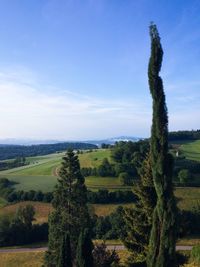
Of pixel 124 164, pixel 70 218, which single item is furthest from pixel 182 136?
pixel 70 218

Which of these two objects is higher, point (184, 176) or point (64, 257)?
point (184, 176)

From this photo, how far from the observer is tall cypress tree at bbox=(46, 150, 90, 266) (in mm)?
40594

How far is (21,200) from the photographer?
9031cm

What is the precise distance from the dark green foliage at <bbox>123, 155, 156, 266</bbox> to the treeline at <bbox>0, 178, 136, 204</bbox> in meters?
45.5

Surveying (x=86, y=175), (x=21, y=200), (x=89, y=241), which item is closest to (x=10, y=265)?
(x=89, y=241)

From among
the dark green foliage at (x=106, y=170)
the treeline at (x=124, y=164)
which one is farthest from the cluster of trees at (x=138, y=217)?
the dark green foliage at (x=106, y=170)

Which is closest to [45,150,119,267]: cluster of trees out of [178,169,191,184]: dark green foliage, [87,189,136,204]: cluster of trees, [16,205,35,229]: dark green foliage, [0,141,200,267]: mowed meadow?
[0,141,200,267]: mowed meadow

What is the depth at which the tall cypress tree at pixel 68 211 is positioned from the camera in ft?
133

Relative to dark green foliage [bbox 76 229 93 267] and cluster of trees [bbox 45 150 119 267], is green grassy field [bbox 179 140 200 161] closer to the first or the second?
cluster of trees [bbox 45 150 119 267]

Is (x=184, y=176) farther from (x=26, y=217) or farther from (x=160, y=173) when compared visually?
(x=160, y=173)

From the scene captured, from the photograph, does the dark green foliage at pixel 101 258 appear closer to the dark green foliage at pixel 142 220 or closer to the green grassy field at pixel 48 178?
the dark green foliage at pixel 142 220

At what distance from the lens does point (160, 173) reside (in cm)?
2484

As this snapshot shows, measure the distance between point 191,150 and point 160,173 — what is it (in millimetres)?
102577

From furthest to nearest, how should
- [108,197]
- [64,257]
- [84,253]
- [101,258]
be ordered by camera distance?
1. [108,197]
2. [101,258]
3. [64,257]
4. [84,253]
